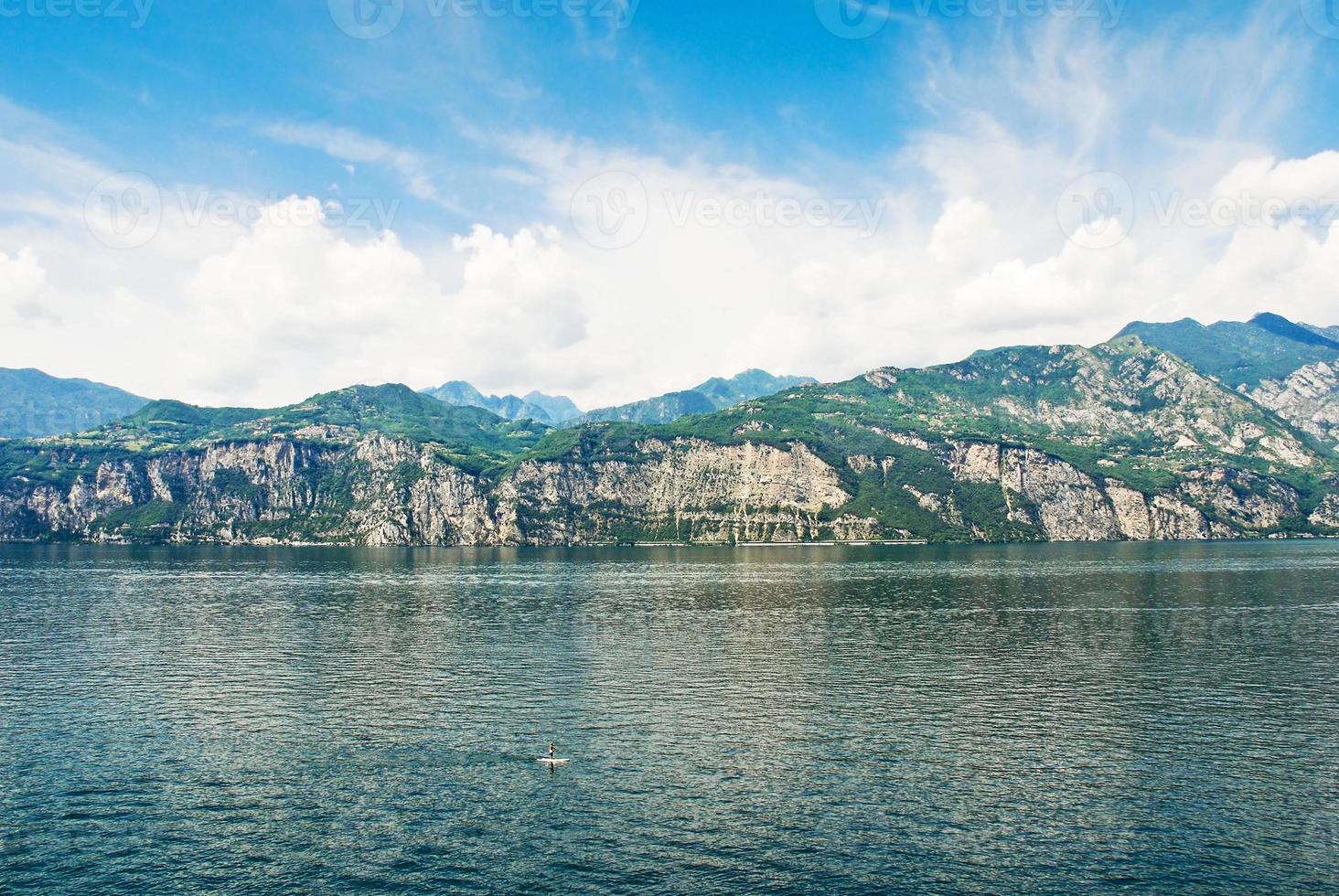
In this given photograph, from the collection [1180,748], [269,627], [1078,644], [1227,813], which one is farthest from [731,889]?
[269,627]

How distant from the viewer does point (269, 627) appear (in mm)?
139500

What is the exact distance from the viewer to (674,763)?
212 ft

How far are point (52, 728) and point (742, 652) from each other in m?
77.6

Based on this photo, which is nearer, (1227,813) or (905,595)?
(1227,813)

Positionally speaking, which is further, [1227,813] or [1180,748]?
[1180,748]

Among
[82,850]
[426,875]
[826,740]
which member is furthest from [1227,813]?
[82,850]

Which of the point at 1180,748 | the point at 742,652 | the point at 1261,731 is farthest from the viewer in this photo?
the point at 742,652

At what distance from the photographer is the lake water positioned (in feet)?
156

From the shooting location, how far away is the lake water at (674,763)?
47.5 metres

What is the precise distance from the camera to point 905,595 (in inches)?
7456

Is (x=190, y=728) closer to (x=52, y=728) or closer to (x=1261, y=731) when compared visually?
(x=52, y=728)

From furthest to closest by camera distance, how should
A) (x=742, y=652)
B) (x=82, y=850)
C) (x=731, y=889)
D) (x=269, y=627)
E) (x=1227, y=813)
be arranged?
(x=269, y=627)
(x=742, y=652)
(x=1227, y=813)
(x=82, y=850)
(x=731, y=889)

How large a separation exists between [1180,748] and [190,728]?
285 feet

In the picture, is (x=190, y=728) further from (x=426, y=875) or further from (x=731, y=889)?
(x=731, y=889)
